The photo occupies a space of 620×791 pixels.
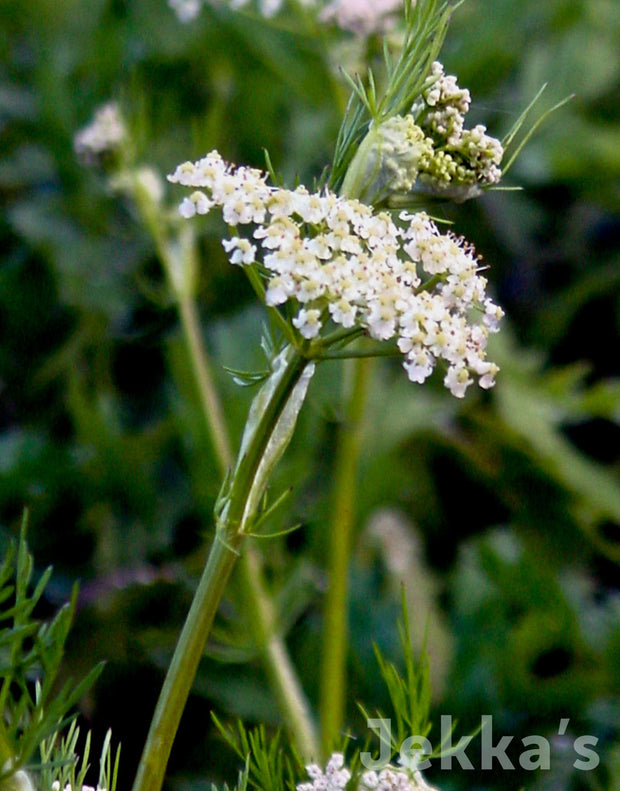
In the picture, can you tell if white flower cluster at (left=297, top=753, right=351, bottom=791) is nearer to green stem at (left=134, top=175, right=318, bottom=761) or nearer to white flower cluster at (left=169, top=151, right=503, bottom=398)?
white flower cluster at (left=169, top=151, right=503, bottom=398)

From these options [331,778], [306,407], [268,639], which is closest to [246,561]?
[268,639]

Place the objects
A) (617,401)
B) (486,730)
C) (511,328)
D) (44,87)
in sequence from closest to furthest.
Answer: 1. (486,730)
2. (617,401)
3. (44,87)
4. (511,328)

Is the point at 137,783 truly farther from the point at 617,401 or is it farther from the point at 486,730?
the point at 617,401

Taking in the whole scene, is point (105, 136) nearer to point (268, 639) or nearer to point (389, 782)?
point (268, 639)

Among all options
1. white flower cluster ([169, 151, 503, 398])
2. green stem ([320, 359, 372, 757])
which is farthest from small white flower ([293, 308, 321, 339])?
green stem ([320, 359, 372, 757])

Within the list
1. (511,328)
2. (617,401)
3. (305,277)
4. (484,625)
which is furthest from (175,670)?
(511,328)
